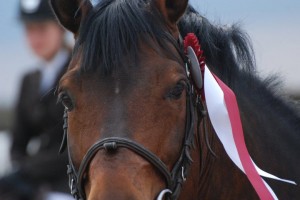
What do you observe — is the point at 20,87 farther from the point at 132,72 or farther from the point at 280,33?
the point at 280,33

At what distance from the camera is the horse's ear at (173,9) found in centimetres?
391

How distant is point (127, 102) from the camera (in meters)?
3.60

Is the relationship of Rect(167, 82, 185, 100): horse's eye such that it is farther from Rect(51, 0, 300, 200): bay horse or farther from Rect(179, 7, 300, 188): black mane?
Rect(179, 7, 300, 188): black mane

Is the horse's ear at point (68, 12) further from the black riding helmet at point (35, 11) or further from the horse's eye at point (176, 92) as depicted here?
the black riding helmet at point (35, 11)

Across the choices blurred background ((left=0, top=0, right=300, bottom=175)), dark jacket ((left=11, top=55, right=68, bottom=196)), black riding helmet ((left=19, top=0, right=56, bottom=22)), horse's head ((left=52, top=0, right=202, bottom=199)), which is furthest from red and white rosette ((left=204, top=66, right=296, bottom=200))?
blurred background ((left=0, top=0, right=300, bottom=175))

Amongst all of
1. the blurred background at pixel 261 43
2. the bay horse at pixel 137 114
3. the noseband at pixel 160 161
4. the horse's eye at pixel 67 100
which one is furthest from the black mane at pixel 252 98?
the blurred background at pixel 261 43

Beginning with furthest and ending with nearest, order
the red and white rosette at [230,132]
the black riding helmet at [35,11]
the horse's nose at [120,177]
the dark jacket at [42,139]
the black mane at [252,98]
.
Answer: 1. the black riding helmet at [35,11]
2. the dark jacket at [42,139]
3. the black mane at [252,98]
4. the red and white rosette at [230,132]
5. the horse's nose at [120,177]

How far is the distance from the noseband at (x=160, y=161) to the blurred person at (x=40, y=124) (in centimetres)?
209

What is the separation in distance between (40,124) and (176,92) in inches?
103

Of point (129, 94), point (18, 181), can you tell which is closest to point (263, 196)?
point (129, 94)

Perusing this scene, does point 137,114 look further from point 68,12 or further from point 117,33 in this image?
point 68,12

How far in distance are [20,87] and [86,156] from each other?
3.05m

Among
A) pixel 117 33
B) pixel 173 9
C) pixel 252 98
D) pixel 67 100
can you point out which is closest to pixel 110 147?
pixel 67 100

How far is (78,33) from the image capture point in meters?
3.92
